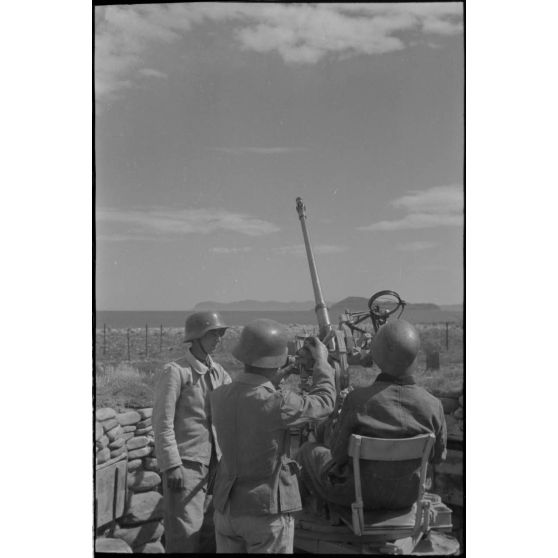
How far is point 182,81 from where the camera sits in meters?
5.63

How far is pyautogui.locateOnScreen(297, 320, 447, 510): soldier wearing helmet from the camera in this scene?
15.7 feet

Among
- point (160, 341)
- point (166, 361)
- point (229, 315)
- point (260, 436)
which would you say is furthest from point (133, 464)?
point (260, 436)

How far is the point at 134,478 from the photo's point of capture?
5.76 metres

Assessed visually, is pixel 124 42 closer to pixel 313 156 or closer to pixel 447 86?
pixel 313 156

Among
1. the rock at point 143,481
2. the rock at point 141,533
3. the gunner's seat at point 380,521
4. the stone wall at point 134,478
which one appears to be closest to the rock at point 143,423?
the stone wall at point 134,478

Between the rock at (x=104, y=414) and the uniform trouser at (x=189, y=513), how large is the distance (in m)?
0.63

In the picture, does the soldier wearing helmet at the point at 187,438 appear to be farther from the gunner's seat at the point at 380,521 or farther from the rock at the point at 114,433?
the gunner's seat at the point at 380,521

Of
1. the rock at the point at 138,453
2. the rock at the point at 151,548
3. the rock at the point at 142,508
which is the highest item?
the rock at the point at 138,453

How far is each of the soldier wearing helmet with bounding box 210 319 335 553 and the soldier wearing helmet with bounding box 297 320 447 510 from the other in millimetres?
208

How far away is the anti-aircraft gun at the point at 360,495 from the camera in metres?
4.75

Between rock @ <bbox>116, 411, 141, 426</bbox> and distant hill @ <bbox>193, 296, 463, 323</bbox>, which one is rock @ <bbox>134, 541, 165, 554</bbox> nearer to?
rock @ <bbox>116, 411, 141, 426</bbox>

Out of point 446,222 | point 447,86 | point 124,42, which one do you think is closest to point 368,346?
point 446,222

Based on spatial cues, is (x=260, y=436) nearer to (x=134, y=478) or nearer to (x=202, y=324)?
(x=202, y=324)

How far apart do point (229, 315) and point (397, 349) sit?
1202 millimetres
